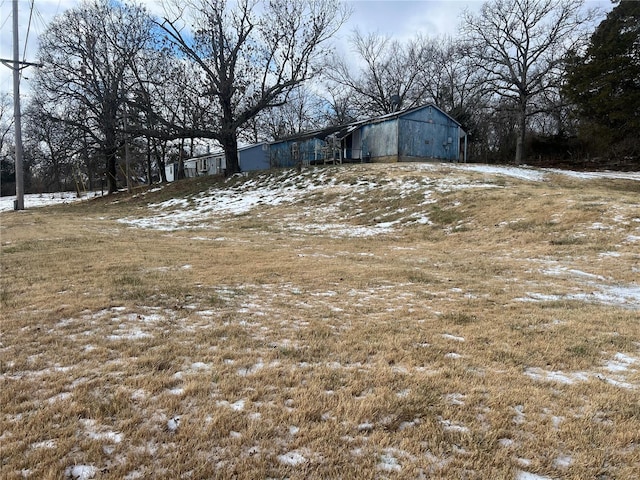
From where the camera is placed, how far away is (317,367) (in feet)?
9.47

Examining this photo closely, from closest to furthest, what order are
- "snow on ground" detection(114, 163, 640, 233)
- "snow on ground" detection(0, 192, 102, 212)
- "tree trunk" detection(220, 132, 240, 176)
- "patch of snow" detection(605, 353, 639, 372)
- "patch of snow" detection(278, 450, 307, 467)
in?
"patch of snow" detection(278, 450, 307, 467), "patch of snow" detection(605, 353, 639, 372), "snow on ground" detection(114, 163, 640, 233), "tree trunk" detection(220, 132, 240, 176), "snow on ground" detection(0, 192, 102, 212)

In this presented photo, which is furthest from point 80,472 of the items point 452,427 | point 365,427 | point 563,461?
point 563,461

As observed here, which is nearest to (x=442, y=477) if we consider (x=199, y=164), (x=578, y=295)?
(x=578, y=295)

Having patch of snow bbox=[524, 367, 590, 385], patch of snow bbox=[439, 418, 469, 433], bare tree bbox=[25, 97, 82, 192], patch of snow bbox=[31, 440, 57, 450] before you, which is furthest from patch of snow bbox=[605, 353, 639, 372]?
bare tree bbox=[25, 97, 82, 192]

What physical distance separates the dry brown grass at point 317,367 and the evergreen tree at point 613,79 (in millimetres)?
14767

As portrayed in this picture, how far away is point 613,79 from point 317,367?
21.7 meters

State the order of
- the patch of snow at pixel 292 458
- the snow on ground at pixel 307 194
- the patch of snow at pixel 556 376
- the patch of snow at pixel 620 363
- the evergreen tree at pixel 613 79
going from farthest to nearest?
the evergreen tree at pixel 613 79 → the snow on ground at pixel 307 194 → the patch of snow at pixel 620 363 → the patch of snow at pixel 556 376 → the patch of snow at pixel 292 458

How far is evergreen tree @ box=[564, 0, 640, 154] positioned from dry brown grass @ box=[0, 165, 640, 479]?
1477 centimetres

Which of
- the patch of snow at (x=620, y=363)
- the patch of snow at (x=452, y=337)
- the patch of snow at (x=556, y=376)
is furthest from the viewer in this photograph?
the patch of snow at (x=452, y=337)

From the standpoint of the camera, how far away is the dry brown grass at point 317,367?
1963 millimetres

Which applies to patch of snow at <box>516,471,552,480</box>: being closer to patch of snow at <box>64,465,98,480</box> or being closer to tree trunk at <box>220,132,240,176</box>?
patch of snow at <box>64,465,98,480</box>

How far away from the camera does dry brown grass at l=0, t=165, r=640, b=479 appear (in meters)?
1.96

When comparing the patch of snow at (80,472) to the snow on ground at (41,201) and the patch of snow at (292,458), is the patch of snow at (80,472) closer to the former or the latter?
the patch of snow at (292,458)

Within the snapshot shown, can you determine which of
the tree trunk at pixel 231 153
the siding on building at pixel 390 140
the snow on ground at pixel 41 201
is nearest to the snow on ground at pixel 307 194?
the tree trunk at pixel 231 153
